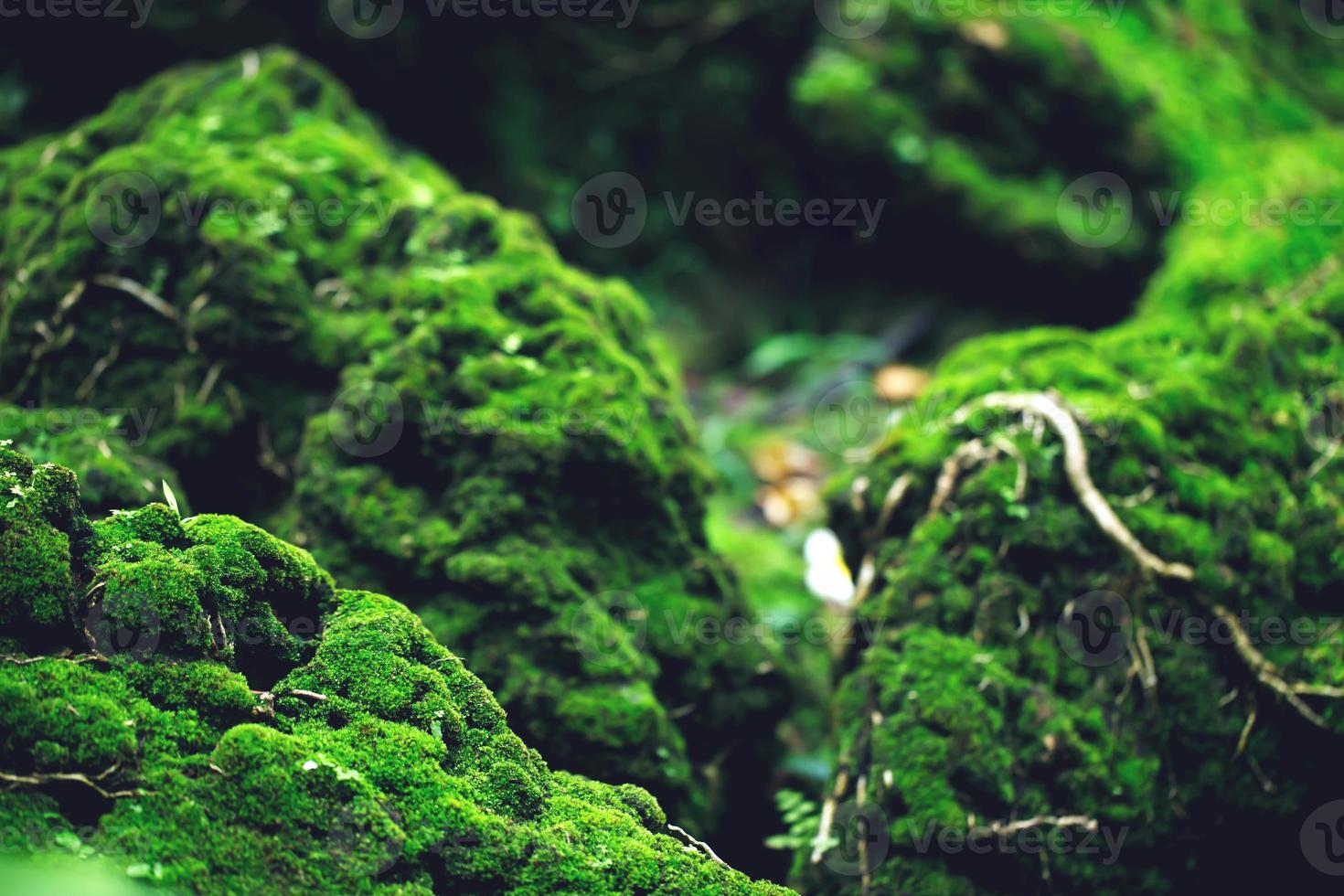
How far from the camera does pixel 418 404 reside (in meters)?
4.19

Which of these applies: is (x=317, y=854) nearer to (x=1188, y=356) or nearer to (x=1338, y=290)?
(x=1188, y=356)

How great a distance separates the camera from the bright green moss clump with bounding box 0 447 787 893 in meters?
2.27

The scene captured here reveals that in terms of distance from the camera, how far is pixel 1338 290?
202 inches

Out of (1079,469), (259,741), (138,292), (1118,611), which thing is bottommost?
(1118,611)

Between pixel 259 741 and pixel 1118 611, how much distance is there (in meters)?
3.19

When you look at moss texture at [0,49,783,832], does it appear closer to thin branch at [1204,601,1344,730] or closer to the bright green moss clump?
the bright green moss clump

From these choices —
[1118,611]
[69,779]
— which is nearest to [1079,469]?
[1118,611]

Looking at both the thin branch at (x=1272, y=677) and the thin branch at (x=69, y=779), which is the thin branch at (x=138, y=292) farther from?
the thin branch at (x=1272, y=677)

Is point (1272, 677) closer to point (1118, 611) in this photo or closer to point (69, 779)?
point (1118, 611)

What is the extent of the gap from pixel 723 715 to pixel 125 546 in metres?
2.55

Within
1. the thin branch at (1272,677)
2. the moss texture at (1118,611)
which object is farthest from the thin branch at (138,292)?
the thin branch at (1272,677)

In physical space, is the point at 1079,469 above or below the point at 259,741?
below

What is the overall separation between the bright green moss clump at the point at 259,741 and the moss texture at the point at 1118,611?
54.8 inches

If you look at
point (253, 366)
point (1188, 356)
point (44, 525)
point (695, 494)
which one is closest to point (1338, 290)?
point (1188, 356)
